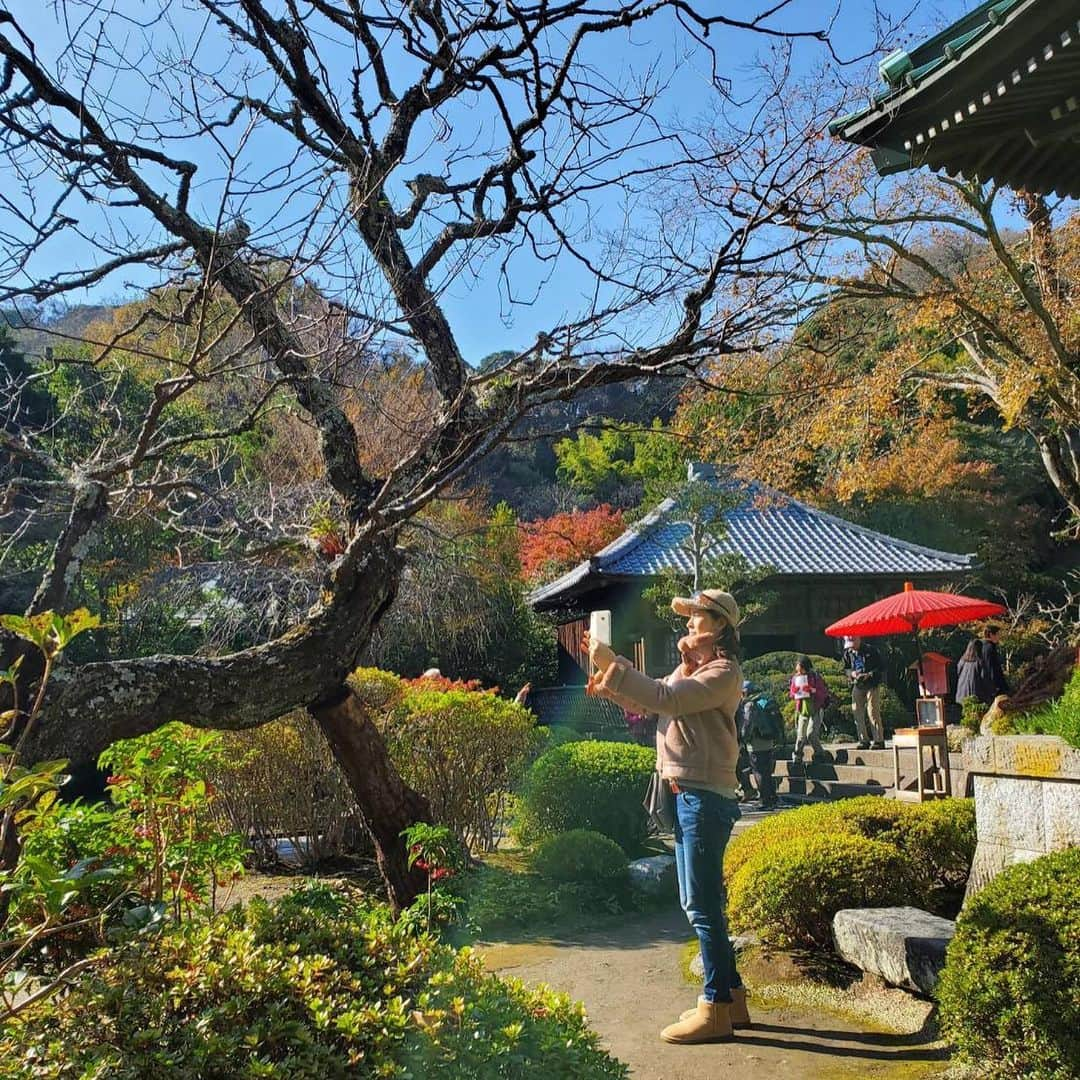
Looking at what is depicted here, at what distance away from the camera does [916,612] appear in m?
15.6

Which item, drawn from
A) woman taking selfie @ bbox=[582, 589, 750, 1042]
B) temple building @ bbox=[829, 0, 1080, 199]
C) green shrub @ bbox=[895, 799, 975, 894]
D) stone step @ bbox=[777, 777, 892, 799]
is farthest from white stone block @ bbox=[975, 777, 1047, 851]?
stone step @ bbox=[777, 777, 892, 799]

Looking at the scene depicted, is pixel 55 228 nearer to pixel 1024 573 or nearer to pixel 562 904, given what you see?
pixel 562 904

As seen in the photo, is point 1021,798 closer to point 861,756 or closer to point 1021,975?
point 1021,975

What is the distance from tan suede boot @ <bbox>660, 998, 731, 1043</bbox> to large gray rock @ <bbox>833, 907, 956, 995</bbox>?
0.94 meters

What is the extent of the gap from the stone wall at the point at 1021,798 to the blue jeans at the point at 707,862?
1374 millimetres

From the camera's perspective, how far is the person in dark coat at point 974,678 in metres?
13.6

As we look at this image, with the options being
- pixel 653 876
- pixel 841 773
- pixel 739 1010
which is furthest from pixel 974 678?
pixel 739 1010

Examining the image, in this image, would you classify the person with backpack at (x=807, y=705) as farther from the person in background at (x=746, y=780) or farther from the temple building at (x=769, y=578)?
the temple building at (x=769, y=578)

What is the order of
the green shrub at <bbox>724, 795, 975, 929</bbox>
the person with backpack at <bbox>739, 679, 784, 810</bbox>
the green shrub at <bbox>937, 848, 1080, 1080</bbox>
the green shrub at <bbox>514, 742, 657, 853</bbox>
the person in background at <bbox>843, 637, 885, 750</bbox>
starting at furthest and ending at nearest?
1. the person in background at <bbox>843, 637, 885, 750</bbox>
2. the person with backpack at <bbox>739, 679, 784, 810</bbox>
3. the green shrub at <bbox>514, 742, 657, 853</bbox>
4. the green shrub at <bbox>724, 795, 975, 929</bbox>
5. the green shrub at <bbox>937, 848, 1080, 1080</bbox>

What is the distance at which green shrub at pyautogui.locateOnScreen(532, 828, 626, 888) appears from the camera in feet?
26.4

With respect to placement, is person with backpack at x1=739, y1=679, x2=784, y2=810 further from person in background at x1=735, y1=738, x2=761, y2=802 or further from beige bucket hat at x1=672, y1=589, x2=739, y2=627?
beige bucket hat at x1=672, y1=589, x2=739, y2=627

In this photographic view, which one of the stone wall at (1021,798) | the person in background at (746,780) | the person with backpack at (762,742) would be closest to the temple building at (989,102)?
the stone wall at (1021,798)

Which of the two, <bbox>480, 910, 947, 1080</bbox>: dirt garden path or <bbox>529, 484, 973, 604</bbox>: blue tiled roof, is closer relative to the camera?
<bbox>480, 910, 947, 1080</bbox>: dirt garden path

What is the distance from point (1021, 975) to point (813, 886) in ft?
5.92
